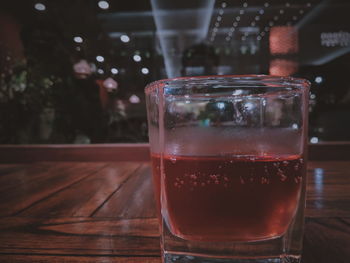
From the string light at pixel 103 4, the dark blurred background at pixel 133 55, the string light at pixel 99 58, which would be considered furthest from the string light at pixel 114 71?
the string light at pixel 103 4

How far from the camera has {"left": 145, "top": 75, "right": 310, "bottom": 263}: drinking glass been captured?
0.29 m

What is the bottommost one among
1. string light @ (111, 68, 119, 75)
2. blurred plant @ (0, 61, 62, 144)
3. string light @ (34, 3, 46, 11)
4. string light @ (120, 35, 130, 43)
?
→ blurred plant @ (0, 61, 62, 144)

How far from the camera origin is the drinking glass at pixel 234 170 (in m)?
0.29

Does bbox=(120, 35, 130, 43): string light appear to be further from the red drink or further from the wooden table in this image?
the red drink

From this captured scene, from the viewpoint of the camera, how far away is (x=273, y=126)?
0.31 meters

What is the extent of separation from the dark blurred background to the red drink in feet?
10.3

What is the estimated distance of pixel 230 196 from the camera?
0.96ft

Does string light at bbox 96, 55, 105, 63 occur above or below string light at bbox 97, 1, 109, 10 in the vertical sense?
below

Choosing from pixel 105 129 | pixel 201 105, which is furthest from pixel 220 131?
pixel 105 129

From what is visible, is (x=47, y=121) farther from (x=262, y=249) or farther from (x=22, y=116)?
(x=262, y=249)

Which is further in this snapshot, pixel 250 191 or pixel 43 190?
pixel 43 190

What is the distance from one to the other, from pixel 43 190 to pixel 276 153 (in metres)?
0.56

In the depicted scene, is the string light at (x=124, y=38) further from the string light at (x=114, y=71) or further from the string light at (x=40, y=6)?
the string light at (x=40, y=6)

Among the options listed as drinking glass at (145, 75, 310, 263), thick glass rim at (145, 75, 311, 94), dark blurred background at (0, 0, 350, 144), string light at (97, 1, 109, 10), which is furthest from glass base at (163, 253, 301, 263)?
string light at (97, 1, 109, 10)
